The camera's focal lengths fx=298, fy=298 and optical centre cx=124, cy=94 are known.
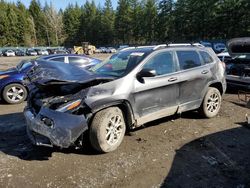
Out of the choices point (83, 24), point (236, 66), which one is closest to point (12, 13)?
point (83, 24)

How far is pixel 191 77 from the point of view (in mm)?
6262

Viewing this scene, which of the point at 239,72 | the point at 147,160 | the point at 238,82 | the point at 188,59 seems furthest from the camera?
the point at 239,72

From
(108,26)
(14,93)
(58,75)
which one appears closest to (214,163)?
(58,75)

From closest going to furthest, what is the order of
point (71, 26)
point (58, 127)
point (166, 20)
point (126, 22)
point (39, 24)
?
point (58, 127), point (166, 20), point (126, 22), point (39, 24), point (71, 26)

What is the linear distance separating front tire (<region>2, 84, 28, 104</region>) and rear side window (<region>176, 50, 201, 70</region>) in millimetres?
5334

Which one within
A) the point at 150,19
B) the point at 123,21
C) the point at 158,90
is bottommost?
the point at 158,90

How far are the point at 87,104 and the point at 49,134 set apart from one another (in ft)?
2.35

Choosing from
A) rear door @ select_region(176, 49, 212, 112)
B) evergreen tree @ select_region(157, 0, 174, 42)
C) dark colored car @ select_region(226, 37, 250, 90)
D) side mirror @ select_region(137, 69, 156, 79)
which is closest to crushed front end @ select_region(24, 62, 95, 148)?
side mirror @ select_region(137, 69, 156, 79)

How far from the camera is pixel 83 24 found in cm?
10175

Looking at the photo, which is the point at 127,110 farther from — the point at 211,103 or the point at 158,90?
the point at 211,103

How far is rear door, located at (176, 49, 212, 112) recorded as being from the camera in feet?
20.2

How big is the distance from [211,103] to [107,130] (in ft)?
10.1

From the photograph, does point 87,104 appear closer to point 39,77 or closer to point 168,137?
point 39,77

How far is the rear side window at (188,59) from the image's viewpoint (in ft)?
20.4
